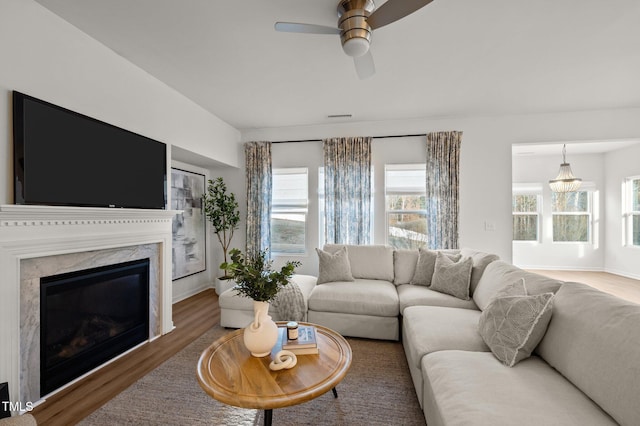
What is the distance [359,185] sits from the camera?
443 cm

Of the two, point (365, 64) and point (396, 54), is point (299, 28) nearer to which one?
point (365, 64)

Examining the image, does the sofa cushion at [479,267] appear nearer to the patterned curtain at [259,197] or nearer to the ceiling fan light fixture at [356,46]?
the ceiling fan light fixture at [356,46]

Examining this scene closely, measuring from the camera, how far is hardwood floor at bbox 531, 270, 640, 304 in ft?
14.1

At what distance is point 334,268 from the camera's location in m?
3.42

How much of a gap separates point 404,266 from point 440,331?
1.54 m

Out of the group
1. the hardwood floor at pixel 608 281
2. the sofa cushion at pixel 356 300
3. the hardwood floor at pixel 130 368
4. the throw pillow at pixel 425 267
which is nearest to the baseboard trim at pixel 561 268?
the hardwood floor at pixel 608 281

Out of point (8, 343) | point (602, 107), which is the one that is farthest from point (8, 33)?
point (602, 107)

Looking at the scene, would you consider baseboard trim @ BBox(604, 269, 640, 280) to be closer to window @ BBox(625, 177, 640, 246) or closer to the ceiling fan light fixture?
window @ BBox(625, 177, 640, 246)

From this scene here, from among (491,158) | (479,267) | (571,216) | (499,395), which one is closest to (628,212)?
(571,216)

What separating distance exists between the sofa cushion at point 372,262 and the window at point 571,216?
4966 millimetres

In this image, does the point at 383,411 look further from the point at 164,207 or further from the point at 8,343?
the point at 164,207

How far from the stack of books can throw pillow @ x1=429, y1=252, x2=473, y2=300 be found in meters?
1.63

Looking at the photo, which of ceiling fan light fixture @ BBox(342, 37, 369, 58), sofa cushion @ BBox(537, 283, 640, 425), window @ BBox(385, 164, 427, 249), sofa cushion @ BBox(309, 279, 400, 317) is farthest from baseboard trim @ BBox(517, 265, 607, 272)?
ceiling fan light fixture @ BBox(342, 37, 369, 58)

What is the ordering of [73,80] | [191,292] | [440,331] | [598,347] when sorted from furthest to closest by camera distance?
[191,292] → [73,80] → [440,331] → [598,347]
